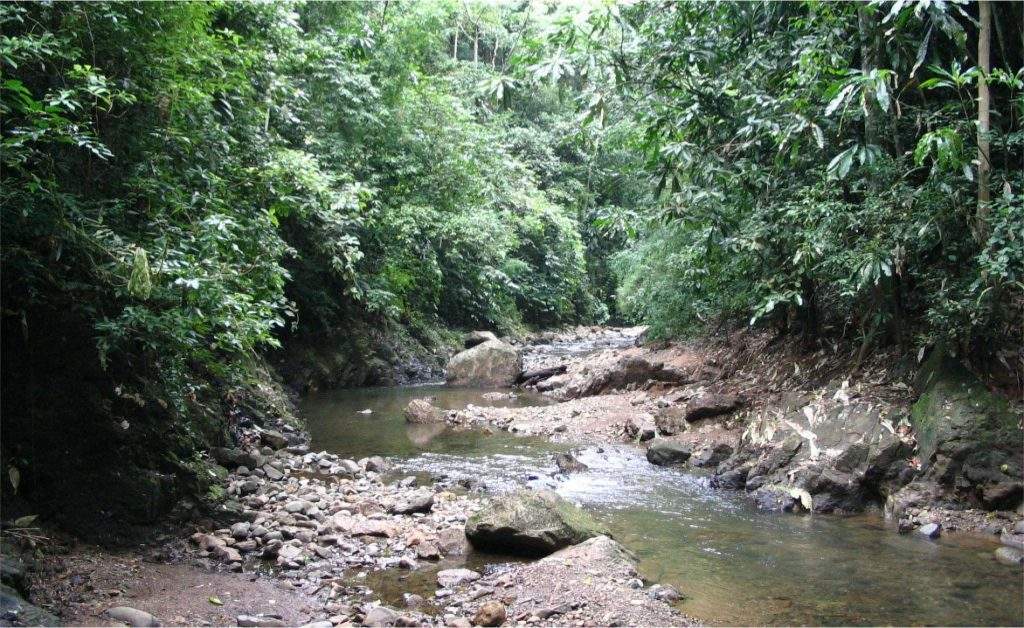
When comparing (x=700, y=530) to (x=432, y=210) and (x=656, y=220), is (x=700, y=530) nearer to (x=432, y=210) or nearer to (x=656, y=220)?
(x=656, y=220)

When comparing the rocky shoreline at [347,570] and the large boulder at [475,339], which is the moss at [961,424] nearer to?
the rocky shoreline at [347,570]

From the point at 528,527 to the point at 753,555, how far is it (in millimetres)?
1811

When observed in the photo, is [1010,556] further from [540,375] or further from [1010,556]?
[540,375]

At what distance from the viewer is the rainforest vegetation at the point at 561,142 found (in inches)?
177

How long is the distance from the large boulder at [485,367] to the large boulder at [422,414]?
3920 millimetres

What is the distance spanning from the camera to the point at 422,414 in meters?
11.4

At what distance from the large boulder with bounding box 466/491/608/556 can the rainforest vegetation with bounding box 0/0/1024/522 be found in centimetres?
239

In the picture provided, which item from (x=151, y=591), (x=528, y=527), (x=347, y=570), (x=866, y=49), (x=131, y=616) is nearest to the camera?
(x=131, y=616)

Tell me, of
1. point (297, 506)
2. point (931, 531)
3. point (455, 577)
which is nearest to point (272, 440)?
point (297, 506)

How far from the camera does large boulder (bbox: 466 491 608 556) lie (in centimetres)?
538

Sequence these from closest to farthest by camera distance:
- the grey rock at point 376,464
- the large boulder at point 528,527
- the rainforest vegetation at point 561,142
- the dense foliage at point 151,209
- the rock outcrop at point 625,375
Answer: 1. the dense foliage at point 151,209
2. the rainforest vegetation at point 561,142
3. the large boulder at point 528,527
4. the grey rock at point 376,464
5. the rock outcrop at point 625,375

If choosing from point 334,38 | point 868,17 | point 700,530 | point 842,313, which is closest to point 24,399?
point 700,530

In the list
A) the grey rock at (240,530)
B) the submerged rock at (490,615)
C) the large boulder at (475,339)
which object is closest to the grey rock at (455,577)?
the submerged rock at (490,615)

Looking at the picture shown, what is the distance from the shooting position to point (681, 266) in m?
11.6
